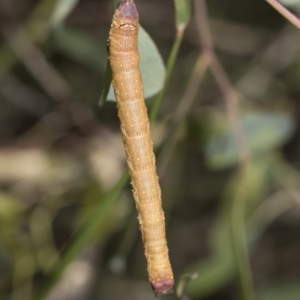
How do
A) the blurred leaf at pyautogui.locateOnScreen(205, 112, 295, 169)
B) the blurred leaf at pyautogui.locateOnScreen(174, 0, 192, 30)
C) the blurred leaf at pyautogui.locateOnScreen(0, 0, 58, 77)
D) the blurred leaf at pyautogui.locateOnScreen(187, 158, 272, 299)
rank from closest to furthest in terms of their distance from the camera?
the blurred leaf at pyautogui.locateOnScreen(174, 0, 192, 30) < the blurred leaf at pyautogui.locateOnScreen(205, 112, 295, 169) < the blurred leaf at pyautogui.locateOnScreen(187, 158, 272, 299) < the blurred leaf at pyautogui.locateOnScreen(0, 0, 58, 77)

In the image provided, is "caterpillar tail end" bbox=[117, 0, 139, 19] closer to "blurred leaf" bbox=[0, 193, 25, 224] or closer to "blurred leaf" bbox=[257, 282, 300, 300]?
"blurred leaf" bbox=[0, 193, 25, 224]

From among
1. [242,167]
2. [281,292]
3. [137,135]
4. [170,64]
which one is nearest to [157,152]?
[242,167]

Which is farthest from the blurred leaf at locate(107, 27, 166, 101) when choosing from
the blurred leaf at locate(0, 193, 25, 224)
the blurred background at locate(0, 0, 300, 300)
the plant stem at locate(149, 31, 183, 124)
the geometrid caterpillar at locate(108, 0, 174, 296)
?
the blurred leaf at locate(0, 193, 25, 224)

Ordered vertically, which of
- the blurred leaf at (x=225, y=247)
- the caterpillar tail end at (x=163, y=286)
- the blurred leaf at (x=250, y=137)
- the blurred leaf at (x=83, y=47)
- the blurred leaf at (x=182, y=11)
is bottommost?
the caterpillar tail end at (x=163, y=286)

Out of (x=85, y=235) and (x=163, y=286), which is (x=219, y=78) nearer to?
(x=85, y=235)

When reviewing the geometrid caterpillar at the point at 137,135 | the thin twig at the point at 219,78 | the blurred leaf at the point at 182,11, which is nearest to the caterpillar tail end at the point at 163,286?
the geometrid caterpillar at the point at 137,135

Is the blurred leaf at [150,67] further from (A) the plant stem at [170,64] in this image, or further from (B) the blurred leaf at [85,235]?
(B) the blurred leaf at [85,235]
